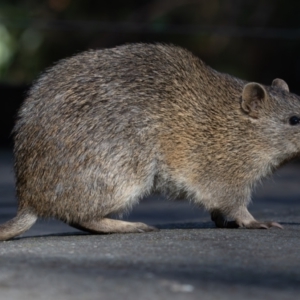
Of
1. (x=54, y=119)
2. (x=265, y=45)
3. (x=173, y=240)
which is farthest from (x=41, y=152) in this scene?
(x=265, y=45)

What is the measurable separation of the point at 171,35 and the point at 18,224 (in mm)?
10941

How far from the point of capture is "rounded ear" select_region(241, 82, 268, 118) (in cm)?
752

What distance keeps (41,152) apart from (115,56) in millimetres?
1014

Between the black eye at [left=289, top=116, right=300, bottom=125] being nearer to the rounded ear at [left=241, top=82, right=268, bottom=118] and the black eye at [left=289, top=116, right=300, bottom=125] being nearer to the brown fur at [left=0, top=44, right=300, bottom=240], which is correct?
the brown fur at [left=0, top=44, right=300, bottom=240]

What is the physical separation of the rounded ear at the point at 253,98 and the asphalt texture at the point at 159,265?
95cm

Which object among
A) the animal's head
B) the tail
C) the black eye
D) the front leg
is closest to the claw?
the front leg

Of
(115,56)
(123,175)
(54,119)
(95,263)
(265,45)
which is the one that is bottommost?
(95,263)

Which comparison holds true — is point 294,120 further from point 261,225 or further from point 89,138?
point 89,138

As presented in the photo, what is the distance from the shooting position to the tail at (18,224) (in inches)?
263

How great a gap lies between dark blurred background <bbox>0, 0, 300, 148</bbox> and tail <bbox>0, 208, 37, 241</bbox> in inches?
409

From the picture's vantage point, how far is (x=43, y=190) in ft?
22.1

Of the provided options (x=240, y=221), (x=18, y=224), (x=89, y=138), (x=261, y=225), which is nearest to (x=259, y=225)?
(x=261, y=225)

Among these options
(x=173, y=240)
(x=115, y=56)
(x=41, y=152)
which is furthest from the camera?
Result: (x=115, y=56)

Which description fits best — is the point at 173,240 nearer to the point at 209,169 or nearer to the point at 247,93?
the point at 209,169
